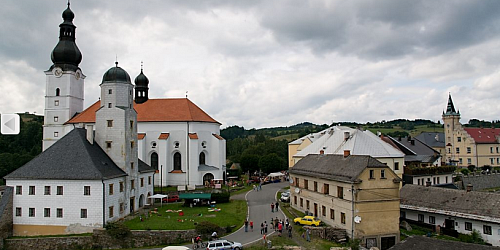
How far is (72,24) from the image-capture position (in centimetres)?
6059

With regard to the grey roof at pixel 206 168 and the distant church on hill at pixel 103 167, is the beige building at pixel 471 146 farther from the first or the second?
the distant church on hill at pixel 103 167

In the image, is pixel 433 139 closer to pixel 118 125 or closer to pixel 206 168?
pixel 206 168

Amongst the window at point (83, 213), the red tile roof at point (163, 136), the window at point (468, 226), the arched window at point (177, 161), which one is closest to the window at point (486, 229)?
the window at point (468, 226)

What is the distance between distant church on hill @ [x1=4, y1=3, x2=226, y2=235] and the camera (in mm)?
34594

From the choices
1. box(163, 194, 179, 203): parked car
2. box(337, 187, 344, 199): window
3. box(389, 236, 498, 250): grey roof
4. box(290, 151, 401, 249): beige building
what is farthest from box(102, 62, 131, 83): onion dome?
box(389, 236, 498, 250): grey roof

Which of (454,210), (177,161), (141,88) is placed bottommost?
(454,210)

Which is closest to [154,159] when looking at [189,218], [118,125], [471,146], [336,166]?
[118,125]

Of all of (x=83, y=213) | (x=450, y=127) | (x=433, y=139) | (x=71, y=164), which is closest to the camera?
(x=83, y=213)

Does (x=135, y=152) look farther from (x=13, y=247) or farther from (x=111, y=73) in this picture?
(x=13, y=247)

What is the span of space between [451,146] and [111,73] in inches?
2957

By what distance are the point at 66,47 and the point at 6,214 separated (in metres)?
33.4

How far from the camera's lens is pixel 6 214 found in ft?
114

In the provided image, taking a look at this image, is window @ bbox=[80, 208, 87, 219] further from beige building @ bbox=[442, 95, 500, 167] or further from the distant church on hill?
beige building @ bbox=[442, 95, 500, 167]

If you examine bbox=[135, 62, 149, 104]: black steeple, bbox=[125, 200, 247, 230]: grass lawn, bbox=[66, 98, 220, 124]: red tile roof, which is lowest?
bbox=[125, 200, 247, 230]: grass lawn
